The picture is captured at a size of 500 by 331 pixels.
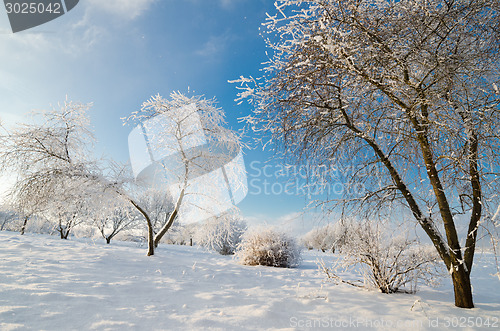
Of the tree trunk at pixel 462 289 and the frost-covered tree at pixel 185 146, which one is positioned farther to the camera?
the frost-covered tree at pixel 185 146

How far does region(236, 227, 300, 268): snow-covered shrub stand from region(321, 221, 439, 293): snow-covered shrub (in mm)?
4742

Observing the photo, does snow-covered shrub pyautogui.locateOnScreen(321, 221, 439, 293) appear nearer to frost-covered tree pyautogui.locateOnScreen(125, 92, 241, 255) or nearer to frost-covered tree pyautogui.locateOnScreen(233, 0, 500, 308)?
frost-covered tree pyautogui.locateOnScreen(233, 0, 500, 308)

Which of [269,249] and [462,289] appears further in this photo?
[269,249]

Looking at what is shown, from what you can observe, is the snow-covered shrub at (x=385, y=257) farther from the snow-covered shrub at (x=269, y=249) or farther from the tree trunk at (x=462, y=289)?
the snow-covered shrub at (x=269, y=249)

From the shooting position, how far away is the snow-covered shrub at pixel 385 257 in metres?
4.13

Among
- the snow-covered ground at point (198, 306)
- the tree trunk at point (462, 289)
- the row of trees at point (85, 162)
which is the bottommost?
the snow-covered ground at point (198, 306)

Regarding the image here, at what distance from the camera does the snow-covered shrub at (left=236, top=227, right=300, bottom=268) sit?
9.06 meters

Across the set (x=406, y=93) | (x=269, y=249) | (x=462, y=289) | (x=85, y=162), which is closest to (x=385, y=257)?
(x=462, y=289)

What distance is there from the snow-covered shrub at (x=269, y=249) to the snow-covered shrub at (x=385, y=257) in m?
4.74

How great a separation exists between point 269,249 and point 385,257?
211 inches

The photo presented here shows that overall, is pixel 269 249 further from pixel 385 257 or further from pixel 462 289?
pixel 462 289

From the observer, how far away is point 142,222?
85.6ft

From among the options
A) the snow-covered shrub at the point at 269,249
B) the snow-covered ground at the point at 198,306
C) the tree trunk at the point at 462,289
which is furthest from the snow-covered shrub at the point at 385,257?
the snow-covered shrub at the point at 269,249

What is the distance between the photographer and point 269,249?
9.03 m
